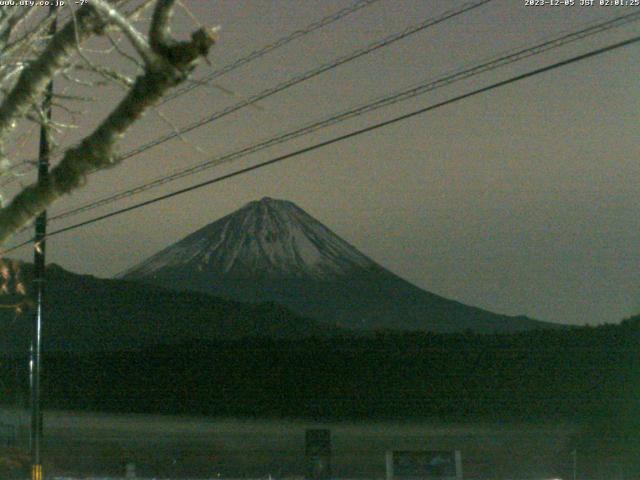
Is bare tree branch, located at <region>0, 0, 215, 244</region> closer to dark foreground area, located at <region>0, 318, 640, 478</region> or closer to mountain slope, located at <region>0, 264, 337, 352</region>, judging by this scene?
dark foreground area, located at <region>0, 318, 640, 478</region>

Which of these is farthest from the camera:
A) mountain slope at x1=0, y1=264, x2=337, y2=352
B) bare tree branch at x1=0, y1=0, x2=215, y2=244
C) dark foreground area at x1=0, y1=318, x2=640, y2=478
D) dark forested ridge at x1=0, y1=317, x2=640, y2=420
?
mountain slope at x1=0, y1=264, x2=337, y2=352

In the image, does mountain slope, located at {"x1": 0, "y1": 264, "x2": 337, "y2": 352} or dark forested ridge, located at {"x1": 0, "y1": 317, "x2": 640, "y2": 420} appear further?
mountain slope, located at {"x1": 0, "y1": 264, "x2": 337, "y2": 352}

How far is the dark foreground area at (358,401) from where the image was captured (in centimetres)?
3319

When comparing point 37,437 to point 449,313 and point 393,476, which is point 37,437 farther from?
point 449,313

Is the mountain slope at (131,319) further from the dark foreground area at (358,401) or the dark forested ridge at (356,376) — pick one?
the dark foreground area at (358,401)

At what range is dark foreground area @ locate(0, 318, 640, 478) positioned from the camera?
1307 inches

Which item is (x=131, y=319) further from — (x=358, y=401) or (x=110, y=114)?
(x=110, y=114)

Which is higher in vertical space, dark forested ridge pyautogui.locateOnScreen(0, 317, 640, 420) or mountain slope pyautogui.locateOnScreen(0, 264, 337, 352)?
mountain slope pyautogui.locateOnScreen(0, 264, 337, 352)

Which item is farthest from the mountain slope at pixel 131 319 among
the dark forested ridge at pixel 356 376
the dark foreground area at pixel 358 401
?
the dark foreground area at pixel 358 401

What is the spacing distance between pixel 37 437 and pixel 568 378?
98.7 feet

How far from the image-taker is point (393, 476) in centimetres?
2150

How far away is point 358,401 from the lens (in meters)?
54.2

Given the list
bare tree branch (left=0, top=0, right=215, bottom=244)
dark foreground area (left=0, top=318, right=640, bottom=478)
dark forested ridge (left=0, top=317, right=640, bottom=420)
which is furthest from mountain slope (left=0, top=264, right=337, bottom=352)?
bare tree branch (left=0, top=0, right=215, bottom=244)

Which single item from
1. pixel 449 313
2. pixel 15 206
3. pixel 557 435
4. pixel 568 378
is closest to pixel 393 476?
pixel 15 206
